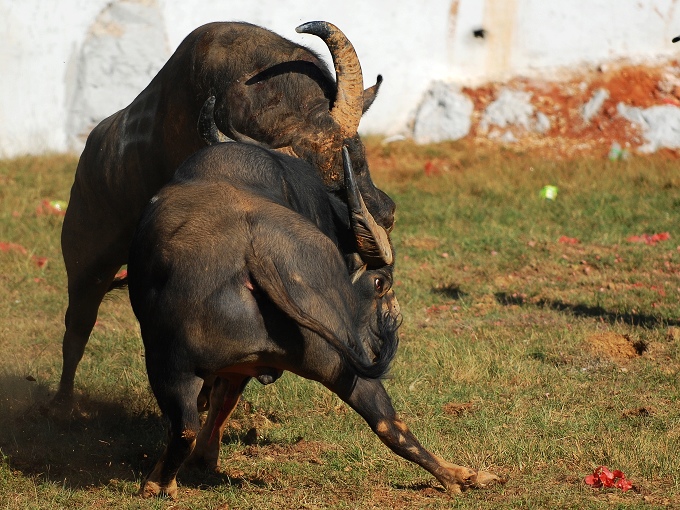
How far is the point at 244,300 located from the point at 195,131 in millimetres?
2417

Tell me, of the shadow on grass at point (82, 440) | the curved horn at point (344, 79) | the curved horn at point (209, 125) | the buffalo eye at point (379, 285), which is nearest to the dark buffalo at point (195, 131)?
the curved horn at point (344, 79)

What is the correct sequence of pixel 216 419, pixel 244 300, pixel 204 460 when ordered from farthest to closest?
pixel 216 419
pixel 204 460
pixel 244 300

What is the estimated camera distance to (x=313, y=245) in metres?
4.60

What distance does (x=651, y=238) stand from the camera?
1135 cm

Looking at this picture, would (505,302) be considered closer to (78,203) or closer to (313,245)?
(78,203)

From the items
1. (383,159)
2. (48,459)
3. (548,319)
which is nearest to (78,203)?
(48,459)

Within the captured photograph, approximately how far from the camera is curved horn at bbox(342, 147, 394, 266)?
493 centimetres

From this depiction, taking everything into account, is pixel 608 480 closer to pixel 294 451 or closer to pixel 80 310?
pixel 294 451

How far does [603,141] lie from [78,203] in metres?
11.0

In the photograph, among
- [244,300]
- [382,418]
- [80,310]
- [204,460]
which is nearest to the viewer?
[244,300]

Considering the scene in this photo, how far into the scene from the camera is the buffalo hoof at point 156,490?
5.04m

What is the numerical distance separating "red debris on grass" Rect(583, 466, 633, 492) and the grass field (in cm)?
4

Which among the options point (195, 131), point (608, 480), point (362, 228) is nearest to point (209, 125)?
point (195, 131)

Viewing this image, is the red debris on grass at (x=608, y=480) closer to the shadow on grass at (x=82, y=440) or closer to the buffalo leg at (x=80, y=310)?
the shadow on grass at (x=82, y=440)
